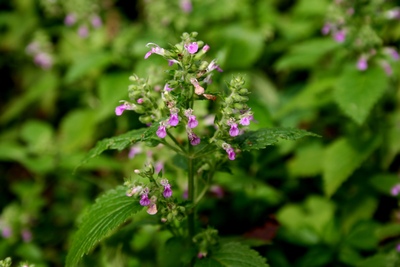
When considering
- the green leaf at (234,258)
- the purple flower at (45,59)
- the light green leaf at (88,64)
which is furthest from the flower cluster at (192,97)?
the purple flower at (45,59)

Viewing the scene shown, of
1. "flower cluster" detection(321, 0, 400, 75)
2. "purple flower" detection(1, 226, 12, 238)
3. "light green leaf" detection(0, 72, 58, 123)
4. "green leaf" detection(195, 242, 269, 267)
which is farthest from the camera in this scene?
"light green leaf" detection(0, 72, 58, 123)

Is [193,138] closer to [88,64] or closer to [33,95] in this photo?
[88,64]

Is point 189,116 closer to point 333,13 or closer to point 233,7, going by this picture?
point 333,13

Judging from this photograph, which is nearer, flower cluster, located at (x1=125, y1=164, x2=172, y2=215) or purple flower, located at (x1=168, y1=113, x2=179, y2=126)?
purple flower, located at (x1=168, y1=113, x2=179, y2=126)

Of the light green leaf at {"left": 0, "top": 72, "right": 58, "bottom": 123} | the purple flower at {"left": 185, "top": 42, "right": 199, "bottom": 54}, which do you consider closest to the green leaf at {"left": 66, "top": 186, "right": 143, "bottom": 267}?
the purple flower at {"left": 185, "top": 42, "right": 199, "bottom": 54}

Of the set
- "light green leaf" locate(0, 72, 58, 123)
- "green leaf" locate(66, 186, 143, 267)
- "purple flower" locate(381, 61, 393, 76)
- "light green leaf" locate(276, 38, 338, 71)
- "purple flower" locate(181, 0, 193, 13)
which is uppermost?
"purple flower" locate(181, 0, 193, 13)

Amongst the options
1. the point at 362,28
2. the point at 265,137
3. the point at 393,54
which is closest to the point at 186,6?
the point at 362,28

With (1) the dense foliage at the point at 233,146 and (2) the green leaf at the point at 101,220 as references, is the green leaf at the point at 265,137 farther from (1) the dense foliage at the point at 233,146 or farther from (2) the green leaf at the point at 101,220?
(2) the green leaf at the point at 101,220

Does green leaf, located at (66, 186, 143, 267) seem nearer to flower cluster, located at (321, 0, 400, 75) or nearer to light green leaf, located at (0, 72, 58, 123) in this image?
flower cluster, located at (321, 0, 400, 75)
